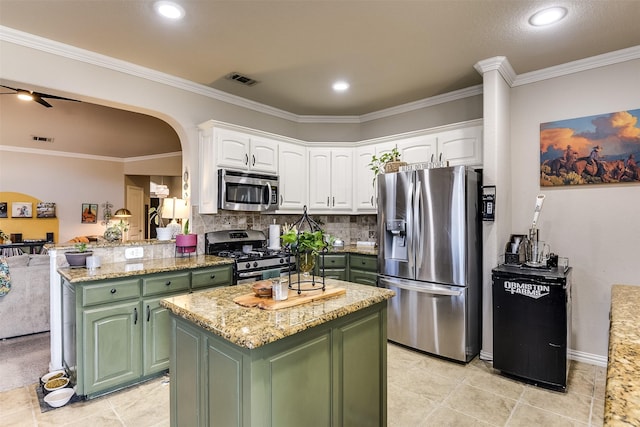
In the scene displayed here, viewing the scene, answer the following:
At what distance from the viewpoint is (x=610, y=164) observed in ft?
9.89

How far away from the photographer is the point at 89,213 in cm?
788

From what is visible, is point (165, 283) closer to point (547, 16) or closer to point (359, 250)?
point (359, 250)

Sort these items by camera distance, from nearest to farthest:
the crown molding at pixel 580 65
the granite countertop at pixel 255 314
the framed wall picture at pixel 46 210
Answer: the granite countertop at pixel 255 314, the crown molding at pixel 580 65, the framed wall picture at pixel 46 210

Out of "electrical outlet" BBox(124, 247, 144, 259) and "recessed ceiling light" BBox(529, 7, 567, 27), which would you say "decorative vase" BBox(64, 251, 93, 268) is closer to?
"electrical outlet" BBox(124, 247, 144, 259)

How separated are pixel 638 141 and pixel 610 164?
0.26 metres

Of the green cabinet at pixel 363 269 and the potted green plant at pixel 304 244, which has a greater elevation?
the potted green plant at pixel 304 244

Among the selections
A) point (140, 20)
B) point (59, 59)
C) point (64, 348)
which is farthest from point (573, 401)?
point (59, 59)

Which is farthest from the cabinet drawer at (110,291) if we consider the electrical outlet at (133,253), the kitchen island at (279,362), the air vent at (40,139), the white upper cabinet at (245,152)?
the air vent at (40,139)

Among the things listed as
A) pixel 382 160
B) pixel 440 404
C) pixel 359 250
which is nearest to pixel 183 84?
pixel 382 160

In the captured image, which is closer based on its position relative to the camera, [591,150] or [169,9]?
[169,9]

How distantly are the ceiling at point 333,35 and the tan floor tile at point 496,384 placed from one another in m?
2.84

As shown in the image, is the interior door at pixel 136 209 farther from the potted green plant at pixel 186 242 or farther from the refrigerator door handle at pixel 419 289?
the refrigerator door handle at pixel 419 289

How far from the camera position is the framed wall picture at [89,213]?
7.81 meters

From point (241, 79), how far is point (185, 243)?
1836 millimetres
